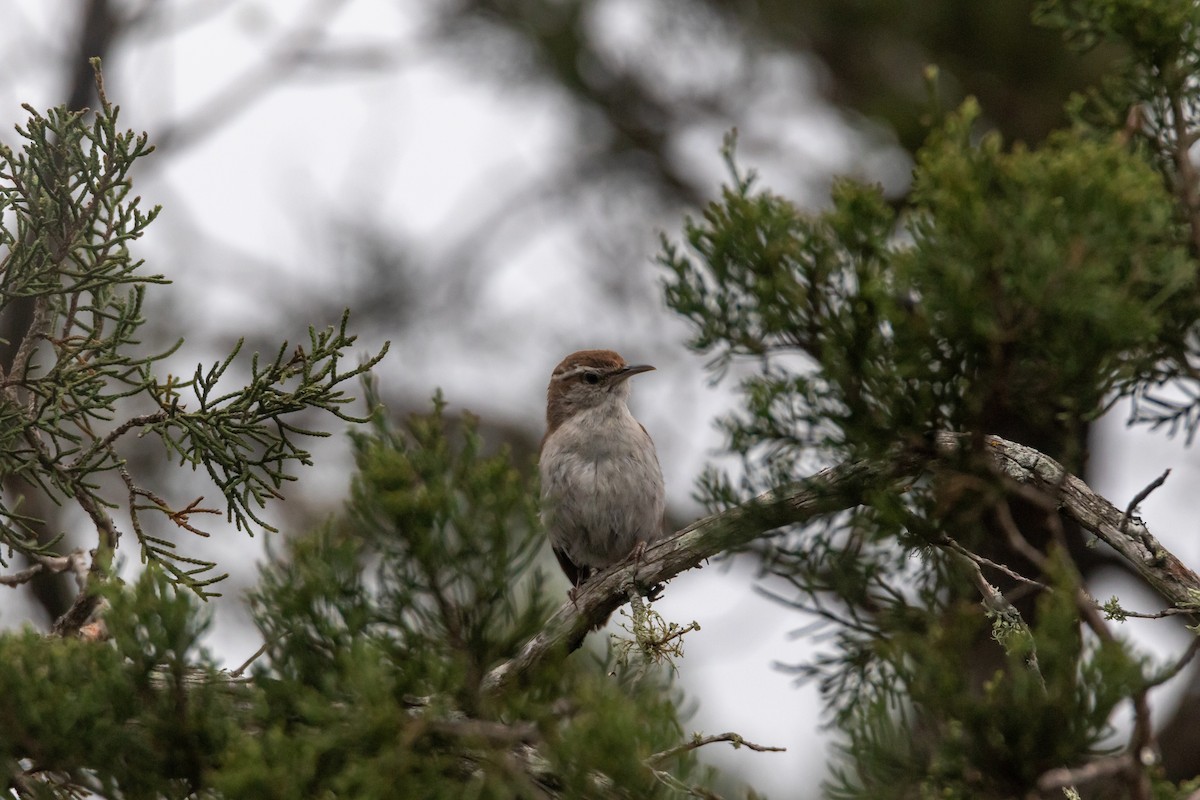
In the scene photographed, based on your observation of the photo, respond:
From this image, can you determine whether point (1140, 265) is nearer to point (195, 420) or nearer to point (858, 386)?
point (858, 386)

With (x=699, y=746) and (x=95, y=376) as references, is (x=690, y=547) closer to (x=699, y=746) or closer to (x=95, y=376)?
(x=699, y=746)

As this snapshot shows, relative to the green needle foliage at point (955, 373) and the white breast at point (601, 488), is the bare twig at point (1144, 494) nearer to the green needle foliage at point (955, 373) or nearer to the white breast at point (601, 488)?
the green needle foliage at point (955, 373)

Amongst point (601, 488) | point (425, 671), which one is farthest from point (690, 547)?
point (601, 488)

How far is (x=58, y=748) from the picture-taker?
109 inches

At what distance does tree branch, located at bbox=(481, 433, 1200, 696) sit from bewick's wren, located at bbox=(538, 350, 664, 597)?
7.22 ft

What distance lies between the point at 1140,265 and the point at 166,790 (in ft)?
7.87

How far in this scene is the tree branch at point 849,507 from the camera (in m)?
2.99

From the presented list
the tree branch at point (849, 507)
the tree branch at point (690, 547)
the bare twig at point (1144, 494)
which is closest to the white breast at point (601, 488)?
the tree branch at point (690, 547)

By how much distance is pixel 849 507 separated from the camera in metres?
3.15

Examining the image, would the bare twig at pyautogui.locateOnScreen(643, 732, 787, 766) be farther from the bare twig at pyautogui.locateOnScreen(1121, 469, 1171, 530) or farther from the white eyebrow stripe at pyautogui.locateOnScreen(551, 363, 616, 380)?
the white eyebrow stripe at pyautogui.locateOnScreen(551, 363, 616, 380)

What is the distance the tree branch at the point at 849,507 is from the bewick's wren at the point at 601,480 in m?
2.20

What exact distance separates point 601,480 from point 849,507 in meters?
2.93

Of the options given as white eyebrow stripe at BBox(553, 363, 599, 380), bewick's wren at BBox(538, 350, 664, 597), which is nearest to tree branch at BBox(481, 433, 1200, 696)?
bewick's wren at BBox(538, 350, 664, 597)

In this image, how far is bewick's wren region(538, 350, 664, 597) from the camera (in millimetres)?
6004
